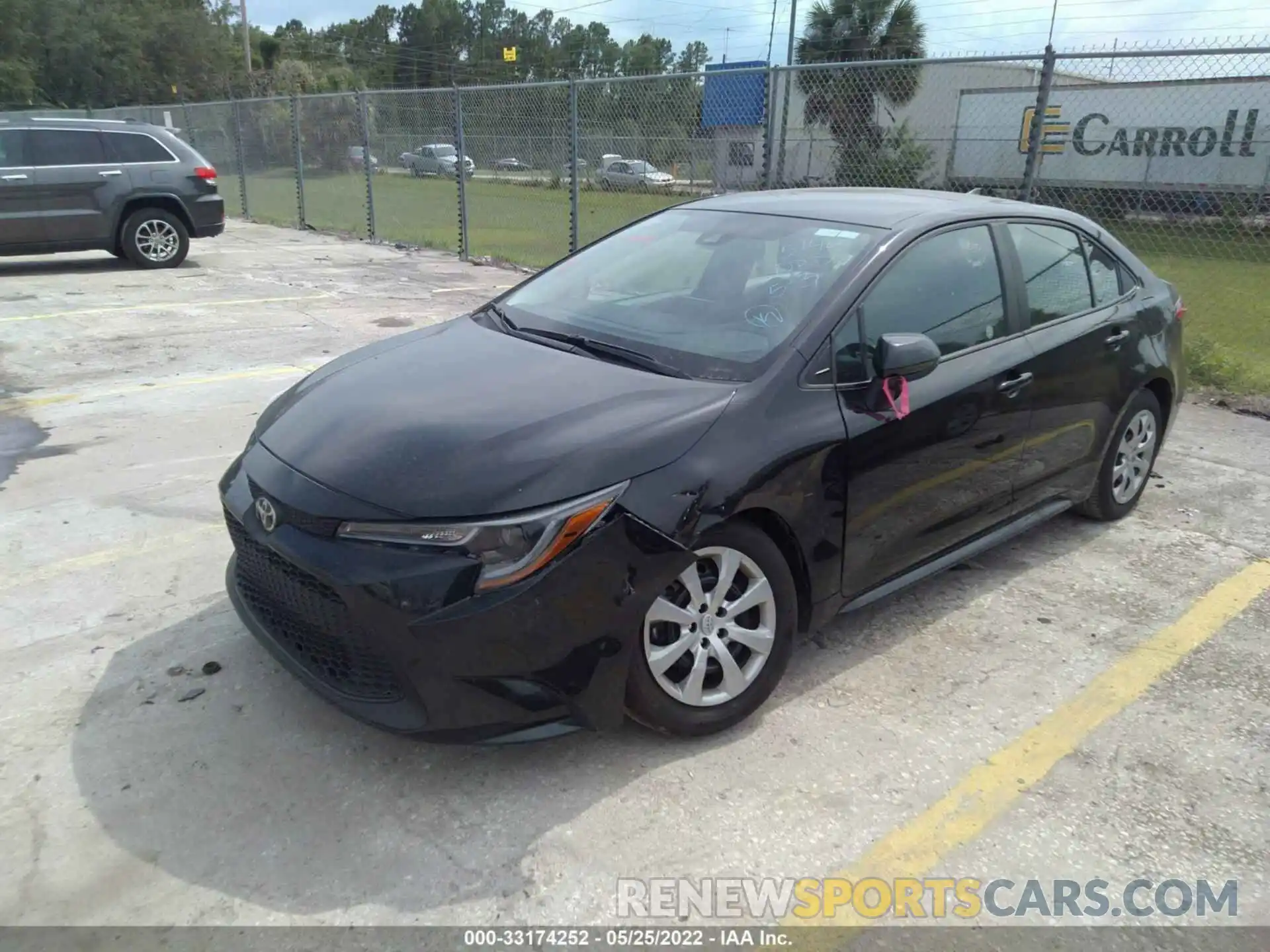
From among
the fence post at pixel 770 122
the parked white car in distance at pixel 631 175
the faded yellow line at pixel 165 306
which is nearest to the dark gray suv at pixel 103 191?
the faded yellow line at pixel 165 306

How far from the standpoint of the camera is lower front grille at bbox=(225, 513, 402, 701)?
8.61ft

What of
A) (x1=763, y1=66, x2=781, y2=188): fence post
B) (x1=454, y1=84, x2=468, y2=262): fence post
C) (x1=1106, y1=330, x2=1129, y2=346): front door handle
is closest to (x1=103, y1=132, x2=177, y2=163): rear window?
(x1=454, y1=84, x2=468, y2=262): fence post

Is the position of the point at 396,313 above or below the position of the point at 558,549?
below

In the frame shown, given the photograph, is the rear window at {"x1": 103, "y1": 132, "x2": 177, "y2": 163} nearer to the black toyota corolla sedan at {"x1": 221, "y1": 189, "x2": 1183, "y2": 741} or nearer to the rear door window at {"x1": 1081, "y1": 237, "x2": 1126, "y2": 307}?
the black toyota corolla sedan at {"x1": 221, "y1": 189, "x2": 1183, "y2": 741}

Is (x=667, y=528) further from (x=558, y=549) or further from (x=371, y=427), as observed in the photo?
(x=371, y=427)

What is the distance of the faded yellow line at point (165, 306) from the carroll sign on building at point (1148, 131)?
11.5 metres

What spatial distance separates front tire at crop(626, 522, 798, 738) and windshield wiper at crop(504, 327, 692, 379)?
0.61m

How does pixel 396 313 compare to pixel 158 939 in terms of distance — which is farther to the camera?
pixel 396 313

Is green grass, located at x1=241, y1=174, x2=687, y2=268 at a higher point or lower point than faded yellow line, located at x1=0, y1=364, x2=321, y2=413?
higher

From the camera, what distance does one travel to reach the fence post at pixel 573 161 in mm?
11172

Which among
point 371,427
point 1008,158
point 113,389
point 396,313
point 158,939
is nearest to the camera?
point 158,939

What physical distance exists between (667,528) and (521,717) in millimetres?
651

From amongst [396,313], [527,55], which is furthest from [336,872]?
[527,55]

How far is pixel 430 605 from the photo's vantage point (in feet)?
8.16
